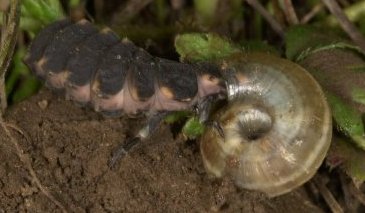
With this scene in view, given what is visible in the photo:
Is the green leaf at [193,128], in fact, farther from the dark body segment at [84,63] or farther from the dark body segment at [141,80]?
the dark body segment at [84,63]

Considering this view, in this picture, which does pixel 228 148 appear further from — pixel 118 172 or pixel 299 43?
Result: pixel 299 43

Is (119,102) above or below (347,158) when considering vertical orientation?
above

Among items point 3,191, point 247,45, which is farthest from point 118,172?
point 247,45

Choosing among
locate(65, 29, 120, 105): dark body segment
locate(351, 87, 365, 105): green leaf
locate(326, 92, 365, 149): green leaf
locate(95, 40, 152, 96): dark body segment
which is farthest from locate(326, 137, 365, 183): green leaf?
locate(65, 29, 120, 105): dark body segment

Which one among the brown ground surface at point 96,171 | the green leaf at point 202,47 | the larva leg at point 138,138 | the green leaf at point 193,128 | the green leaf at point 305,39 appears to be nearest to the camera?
the brown ground surface at point 96,171

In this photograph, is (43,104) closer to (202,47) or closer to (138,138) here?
(138,138)

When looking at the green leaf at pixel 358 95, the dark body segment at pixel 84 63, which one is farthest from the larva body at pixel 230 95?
the green leaf at pixel 358 95

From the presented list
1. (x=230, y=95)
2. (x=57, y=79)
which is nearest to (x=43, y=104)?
(x=57, y=79)
